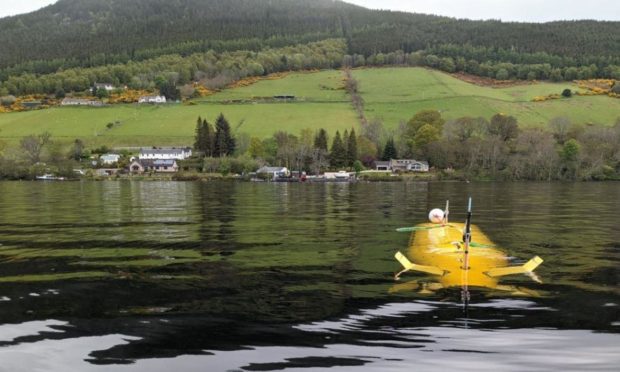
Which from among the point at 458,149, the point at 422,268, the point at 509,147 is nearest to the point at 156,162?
the point at 458,149

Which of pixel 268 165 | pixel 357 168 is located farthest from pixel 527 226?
pixel 268 165

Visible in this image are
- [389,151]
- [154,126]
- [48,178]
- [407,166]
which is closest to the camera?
[48,178]

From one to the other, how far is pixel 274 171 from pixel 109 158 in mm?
55090

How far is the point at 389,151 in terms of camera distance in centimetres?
17375

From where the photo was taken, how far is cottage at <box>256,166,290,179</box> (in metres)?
156

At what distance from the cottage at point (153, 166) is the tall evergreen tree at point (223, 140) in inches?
582

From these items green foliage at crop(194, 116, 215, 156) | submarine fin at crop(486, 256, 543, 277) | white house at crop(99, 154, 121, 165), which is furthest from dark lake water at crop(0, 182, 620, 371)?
white house at crop(99, 154, 121, 165)

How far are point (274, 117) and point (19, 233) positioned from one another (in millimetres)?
164030

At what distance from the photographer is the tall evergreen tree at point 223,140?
569 feet

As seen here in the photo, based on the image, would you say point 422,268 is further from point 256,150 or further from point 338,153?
point 256,150

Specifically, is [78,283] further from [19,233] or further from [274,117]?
[274,117]

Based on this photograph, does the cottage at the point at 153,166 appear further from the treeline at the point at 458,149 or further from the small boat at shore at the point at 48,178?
the small boat at shore at the point at 48,178

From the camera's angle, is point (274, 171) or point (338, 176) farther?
point (274, 171)

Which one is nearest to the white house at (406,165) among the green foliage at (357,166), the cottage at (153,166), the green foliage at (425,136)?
the green foliage at (425,136)
